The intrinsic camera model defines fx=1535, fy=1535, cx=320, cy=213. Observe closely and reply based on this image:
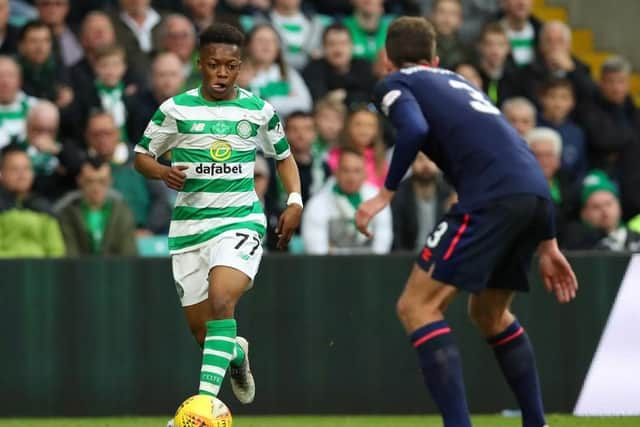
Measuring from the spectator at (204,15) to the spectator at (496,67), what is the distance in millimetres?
2364

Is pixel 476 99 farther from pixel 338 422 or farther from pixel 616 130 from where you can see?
pixel 616 130

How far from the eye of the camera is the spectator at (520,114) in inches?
536

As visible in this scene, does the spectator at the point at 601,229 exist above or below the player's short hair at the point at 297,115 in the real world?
below

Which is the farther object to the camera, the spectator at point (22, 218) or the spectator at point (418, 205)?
the spectator at point (418, 205)

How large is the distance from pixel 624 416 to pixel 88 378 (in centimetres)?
377

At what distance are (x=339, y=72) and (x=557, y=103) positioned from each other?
6.69 feet

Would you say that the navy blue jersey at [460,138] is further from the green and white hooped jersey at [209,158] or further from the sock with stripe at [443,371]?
the green and white hooped jersey at [209,158]

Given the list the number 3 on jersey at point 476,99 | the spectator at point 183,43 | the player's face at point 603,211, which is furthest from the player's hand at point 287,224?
the spectator at point 183,43

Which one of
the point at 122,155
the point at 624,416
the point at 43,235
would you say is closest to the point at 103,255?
the point at 43,235

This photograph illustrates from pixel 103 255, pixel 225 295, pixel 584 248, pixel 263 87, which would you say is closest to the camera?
pixel 225 295

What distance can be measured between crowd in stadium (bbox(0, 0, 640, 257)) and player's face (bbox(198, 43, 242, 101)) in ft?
11.2

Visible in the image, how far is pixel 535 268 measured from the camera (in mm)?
11047

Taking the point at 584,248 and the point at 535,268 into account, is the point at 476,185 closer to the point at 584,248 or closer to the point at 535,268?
the point at 535,268

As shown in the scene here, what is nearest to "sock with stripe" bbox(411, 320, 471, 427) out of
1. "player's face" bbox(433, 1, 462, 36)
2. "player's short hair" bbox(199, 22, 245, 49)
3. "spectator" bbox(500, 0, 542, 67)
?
"player's short hair" bbox(199, 22, 245, 49)
